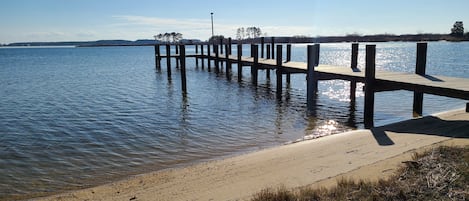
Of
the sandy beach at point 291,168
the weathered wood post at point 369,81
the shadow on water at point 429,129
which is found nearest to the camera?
the sandy beach at point 291,168

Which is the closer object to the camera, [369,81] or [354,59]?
[369,81]

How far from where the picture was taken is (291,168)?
7.92 m

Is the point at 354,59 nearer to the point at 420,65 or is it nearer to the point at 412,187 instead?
the point at 420,65

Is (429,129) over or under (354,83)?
under

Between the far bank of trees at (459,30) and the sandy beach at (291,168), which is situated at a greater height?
the far bank of trees at (459,30)

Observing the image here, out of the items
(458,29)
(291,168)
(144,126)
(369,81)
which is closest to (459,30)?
(458,29)

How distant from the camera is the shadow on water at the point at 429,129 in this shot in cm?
920

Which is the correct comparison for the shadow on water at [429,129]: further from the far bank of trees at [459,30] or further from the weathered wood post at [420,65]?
the far bank of trees at [459,30]

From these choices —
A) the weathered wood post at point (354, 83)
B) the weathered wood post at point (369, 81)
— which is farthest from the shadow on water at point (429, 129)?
the weathered wood post at point (354, 83)

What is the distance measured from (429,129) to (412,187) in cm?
582

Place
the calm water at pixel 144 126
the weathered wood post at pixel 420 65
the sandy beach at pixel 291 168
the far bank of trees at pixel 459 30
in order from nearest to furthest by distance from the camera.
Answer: the sandy beach at pixel 291 168
the calm water at pixel 144 126
the weathered wood post at pixel 420 65
the far bank of trees at pixel 459 30

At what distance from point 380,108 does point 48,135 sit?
12829mm

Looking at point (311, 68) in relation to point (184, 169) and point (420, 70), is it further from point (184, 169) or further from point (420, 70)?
point (184, 169)

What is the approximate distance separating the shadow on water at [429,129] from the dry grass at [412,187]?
352cm
